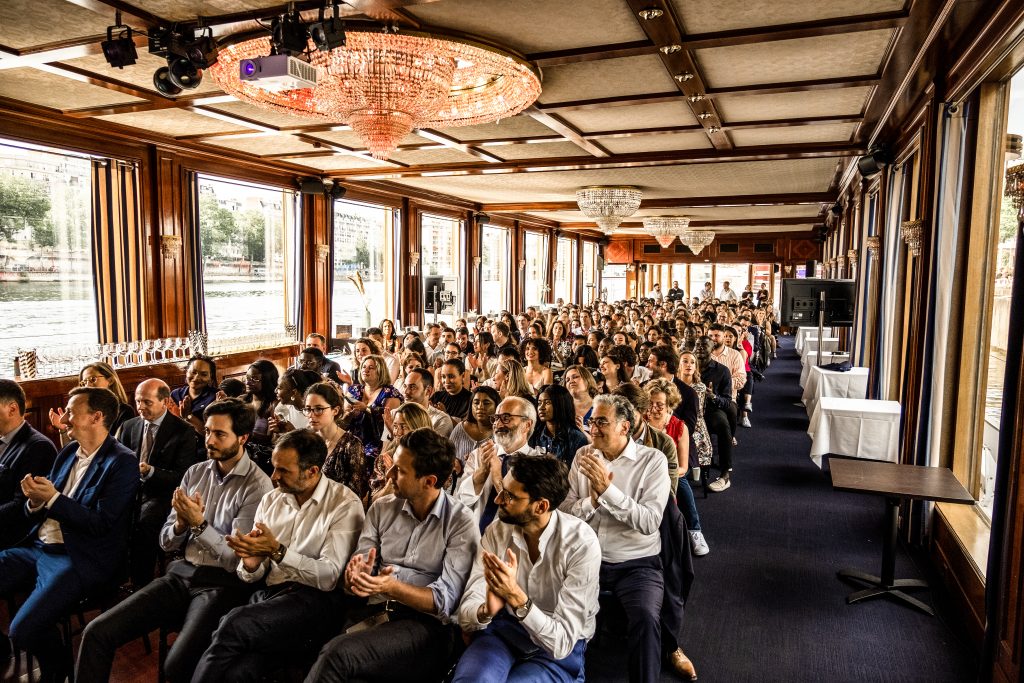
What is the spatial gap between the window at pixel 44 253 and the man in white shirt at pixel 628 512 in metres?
5.14

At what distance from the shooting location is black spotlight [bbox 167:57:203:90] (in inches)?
148

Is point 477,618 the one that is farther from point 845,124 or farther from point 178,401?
point 845,124

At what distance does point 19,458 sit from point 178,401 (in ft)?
6.62

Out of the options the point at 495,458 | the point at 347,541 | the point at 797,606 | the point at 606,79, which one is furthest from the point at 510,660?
the point at 606,79

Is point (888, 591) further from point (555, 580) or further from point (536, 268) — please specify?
point (536, 268)

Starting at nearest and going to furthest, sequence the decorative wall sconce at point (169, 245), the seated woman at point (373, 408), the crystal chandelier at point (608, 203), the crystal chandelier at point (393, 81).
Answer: the crystal chandelier at point (393, 81) < the seated woman at point (373, 408) < the decorative wall sconce at point (169, 245) < the crystal chandelier at point (608, 203)

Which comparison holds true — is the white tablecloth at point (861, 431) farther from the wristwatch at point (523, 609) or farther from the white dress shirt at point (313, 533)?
the white dress shirt at point (313, 533)

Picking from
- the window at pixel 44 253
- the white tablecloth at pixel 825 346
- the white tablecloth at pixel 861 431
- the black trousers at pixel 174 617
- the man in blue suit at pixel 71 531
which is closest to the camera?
the black trousers at pixel 174 617

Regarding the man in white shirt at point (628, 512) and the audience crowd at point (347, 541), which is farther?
the man in white shirt at point (628, 512)

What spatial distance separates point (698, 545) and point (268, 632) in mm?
2870

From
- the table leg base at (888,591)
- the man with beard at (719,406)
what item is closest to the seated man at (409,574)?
the table leg base at (888,591)

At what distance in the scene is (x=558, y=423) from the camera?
3877 millimetres

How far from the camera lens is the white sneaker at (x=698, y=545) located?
4332 millimetres

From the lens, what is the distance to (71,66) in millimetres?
4676
